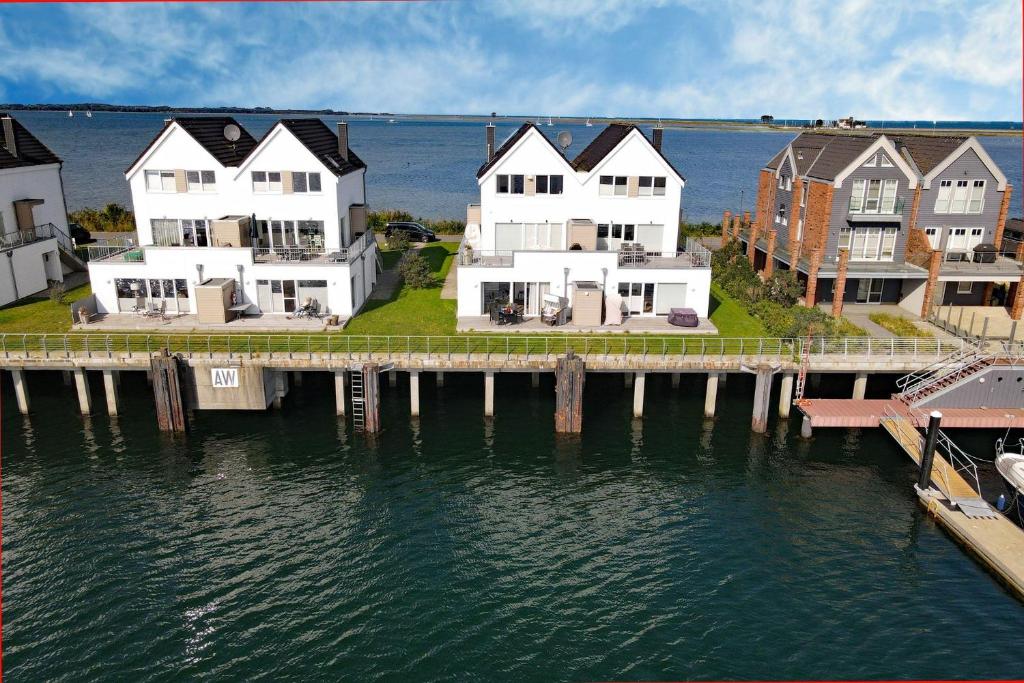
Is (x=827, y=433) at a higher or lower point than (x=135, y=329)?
lower

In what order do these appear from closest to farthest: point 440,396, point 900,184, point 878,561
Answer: point 878,561 < point 440,396 < point 900,184

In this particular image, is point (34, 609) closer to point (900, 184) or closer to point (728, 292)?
point (728, 292)

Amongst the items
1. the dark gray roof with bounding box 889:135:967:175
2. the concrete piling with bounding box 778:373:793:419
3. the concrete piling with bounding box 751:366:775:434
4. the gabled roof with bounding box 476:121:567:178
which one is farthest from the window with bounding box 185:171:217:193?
the dark gray roof with bounding box 889:135:967:175

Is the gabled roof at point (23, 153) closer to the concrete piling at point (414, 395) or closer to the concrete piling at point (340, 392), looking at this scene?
the concrete piling at point (340, 392)

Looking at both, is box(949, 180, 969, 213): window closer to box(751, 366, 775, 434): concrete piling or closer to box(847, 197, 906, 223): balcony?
box(847, 197, 906, 223): balcony

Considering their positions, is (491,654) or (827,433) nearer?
(491,654)

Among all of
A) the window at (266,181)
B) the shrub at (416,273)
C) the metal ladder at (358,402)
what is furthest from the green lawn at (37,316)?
the shrub at (416,273)

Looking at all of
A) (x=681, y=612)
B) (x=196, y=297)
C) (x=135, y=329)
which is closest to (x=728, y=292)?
(x=681, y=612)
